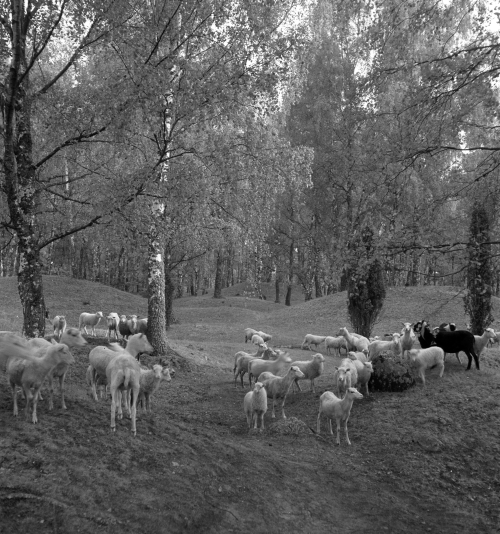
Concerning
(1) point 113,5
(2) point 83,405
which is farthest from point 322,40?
(2) point 83,405

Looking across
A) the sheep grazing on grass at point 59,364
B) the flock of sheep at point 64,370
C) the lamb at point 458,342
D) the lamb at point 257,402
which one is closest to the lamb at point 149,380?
the flock of sheep at point 64,370

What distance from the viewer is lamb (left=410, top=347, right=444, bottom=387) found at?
1184cm

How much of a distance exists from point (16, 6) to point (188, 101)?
11.7 feet

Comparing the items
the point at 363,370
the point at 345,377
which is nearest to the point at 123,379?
the point at 345,377

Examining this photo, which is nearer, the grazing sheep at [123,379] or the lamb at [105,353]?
the grazing sheep at [123,379]

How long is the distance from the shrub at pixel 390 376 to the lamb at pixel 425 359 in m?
0.39

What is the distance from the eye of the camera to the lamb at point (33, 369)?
6789mm

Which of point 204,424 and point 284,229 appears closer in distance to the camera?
point 204,424

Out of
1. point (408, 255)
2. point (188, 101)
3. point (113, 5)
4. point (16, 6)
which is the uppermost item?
point (113, 5)

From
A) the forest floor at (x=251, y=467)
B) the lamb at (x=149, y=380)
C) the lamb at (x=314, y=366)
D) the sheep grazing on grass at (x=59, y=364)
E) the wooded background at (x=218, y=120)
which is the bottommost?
the forest floor at (x=251, y=467)

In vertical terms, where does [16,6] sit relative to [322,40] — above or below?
below

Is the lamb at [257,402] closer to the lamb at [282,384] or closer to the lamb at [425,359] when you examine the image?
the lamb at [282,384]

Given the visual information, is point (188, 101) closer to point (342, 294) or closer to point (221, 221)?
point (221, 221)

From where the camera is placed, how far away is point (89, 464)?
18.8ft
